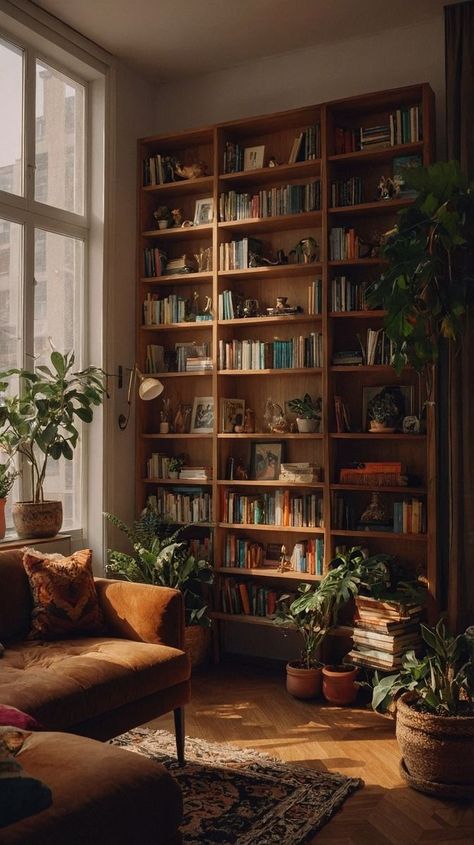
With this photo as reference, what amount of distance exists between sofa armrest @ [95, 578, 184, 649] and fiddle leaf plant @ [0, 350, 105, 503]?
0.93 meters

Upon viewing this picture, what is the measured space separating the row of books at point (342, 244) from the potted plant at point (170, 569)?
174cm

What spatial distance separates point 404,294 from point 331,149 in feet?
4.21

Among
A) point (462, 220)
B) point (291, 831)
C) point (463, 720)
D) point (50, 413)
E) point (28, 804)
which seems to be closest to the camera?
point (28, 804)

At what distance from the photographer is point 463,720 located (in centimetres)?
306

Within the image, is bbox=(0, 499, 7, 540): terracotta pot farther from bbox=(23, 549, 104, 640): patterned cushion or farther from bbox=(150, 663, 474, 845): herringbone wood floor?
bbox=(150, 663, 474, 845): herringbone wood floor

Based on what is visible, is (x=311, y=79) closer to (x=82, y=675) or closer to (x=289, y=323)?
(x=289, y=323)

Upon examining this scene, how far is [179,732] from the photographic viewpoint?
3307mm

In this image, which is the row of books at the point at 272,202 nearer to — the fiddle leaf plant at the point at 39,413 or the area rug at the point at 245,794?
the fiddle leaf plant at the point at 39,413

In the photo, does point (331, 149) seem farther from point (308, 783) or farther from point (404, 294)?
point (308, 783)

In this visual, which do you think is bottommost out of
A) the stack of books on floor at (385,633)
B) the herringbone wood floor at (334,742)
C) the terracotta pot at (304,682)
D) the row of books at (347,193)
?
the herringbone wood floor at (334,742)

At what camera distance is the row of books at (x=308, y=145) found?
450 cm

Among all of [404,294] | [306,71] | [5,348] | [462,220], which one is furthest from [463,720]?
[306,71]

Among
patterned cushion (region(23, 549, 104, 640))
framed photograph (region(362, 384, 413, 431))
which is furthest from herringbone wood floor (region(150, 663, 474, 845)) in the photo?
framed photograph (region(362, 384, 413, 431))

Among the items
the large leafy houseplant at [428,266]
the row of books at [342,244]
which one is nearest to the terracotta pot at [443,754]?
the large leafy houseplant at [428,266]
